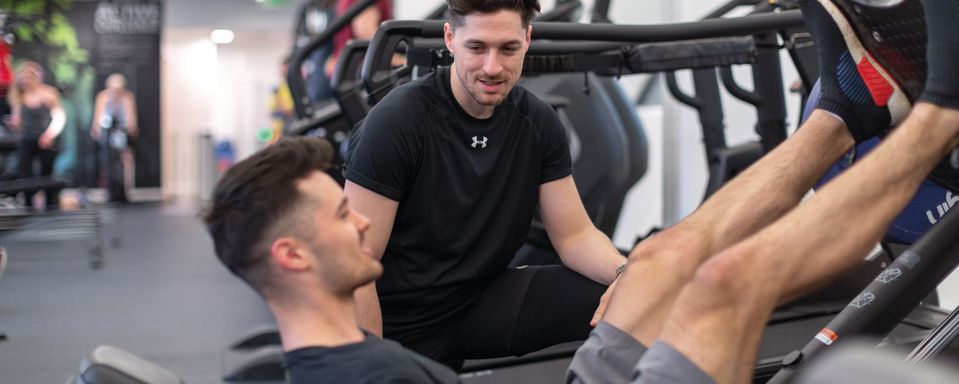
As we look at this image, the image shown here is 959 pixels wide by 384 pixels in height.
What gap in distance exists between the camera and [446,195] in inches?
86.7

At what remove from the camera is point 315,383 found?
1250mm

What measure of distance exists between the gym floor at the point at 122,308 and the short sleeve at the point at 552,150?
52.5 inches

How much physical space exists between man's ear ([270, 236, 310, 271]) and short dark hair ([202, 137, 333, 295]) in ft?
0.05

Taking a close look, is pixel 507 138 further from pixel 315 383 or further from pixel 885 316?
pixel 315 383

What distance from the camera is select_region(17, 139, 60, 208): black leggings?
27.1 ft

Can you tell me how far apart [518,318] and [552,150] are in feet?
1.25

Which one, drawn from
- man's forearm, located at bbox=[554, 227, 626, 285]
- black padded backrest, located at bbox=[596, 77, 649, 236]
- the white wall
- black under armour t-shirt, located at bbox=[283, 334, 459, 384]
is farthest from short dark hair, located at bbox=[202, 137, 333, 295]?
the white wall

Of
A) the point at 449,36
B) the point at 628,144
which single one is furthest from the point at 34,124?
the point at 449,36

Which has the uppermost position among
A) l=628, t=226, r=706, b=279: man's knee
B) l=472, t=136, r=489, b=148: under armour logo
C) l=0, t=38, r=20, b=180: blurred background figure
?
l=472, t=136, r=489, b=148: under armour logo

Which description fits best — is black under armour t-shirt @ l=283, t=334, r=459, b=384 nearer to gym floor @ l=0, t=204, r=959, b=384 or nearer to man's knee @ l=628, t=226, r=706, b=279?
man's knee @ l=628, t=226, r=706, b=279

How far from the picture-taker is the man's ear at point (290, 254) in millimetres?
1268

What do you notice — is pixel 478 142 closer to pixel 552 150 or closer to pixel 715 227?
pixel 552 150

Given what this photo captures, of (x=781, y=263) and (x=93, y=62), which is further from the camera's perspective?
(x=93, y=62)

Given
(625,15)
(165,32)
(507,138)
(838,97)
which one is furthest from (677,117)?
(165,32)
